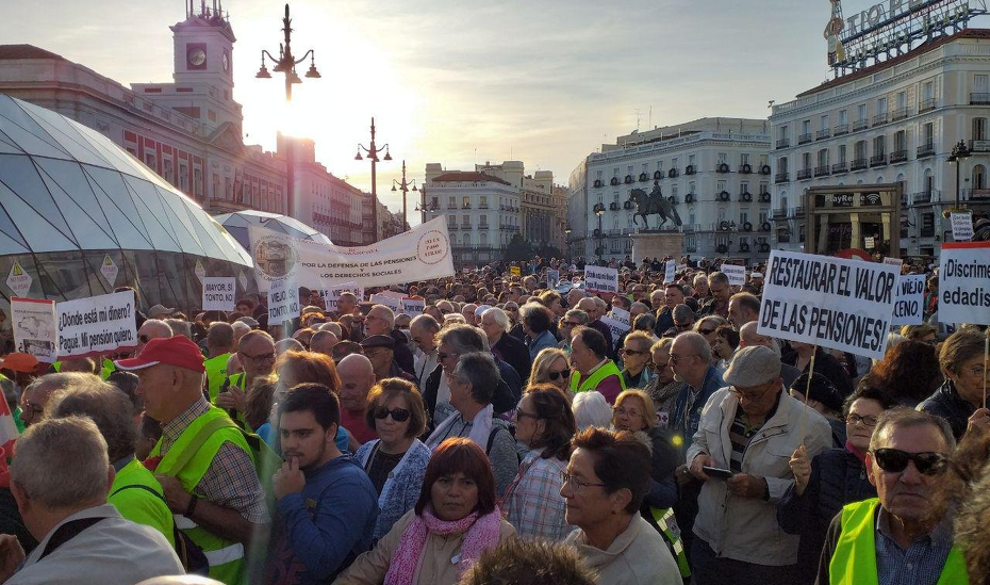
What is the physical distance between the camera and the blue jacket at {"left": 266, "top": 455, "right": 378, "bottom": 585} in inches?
145

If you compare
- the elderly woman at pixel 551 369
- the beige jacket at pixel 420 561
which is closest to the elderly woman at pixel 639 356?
the elderly woman at pixel 551 369

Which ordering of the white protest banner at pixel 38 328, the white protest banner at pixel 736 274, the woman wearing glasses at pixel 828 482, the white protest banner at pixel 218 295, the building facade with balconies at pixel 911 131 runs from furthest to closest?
the building facade with balconies at pixel 911 131 → the white protest banner at pixel 736 274 → the white protest banner at pixel 218 295 → the white protest banner at pixel 38 328 → the woman wearing glasses at pixel 828 482

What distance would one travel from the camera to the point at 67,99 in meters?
42.7

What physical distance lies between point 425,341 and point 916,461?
5824mm

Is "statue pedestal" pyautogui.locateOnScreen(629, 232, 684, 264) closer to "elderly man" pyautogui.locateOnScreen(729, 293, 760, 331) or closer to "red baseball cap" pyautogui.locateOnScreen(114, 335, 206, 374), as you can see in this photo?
"elderly man" pyautogui.locateOnScreen(729, 293, 760, 331)

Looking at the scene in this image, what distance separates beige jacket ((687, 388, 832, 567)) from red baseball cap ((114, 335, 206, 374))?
2.80 meters

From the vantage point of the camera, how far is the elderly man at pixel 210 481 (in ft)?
12.5

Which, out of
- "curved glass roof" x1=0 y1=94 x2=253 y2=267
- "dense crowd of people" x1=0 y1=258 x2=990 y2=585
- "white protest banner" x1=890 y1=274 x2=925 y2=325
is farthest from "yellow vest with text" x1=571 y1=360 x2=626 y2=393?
"curved glass roof" x1=0 y1=94 x2=253 y2=267

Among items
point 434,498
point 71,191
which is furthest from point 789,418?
point 71,191

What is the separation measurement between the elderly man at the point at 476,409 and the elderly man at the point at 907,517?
1.97m

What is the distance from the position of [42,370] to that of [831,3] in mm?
69476

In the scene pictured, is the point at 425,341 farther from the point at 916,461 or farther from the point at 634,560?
the point at 916,461

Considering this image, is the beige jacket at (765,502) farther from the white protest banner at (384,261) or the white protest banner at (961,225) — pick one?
the white protest banner at (961,225)

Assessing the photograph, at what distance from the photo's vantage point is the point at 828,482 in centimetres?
430
